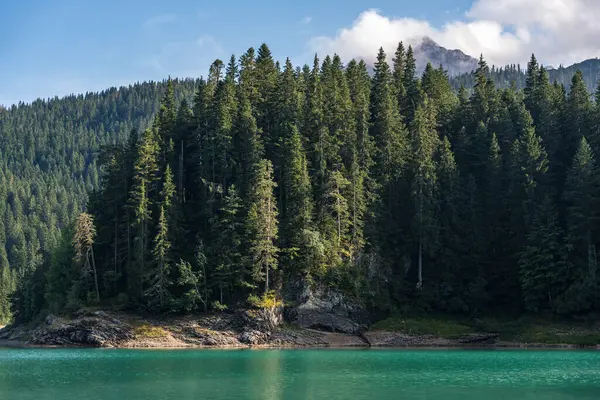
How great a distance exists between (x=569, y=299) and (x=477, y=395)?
4922 cm

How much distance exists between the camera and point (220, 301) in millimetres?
85750

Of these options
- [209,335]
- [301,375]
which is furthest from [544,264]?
[301,375]

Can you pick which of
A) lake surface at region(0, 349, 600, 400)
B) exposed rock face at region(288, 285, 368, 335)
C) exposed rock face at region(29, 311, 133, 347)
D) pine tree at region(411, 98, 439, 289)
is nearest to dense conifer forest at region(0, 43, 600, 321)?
pine tree at region(411, 98, 439, 289)

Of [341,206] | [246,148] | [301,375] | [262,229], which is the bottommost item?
[301,375]

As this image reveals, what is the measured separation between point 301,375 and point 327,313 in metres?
36.6

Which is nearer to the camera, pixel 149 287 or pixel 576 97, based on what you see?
pixel 149 287

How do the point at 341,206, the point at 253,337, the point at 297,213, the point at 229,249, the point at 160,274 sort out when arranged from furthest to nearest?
the point at 341,206 → the point at 297,213 → the point at 229,249 → the point at 160,274 → the point at 253,337

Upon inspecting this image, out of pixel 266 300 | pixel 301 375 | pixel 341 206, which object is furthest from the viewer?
pixel 341 206

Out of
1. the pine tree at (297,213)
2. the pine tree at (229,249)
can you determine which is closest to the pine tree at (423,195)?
the pine tree at (297,213)

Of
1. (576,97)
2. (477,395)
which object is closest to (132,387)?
(477,395)

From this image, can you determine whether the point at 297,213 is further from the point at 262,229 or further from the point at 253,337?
the point at 253,337

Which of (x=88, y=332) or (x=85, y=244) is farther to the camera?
(x=85, y=244)

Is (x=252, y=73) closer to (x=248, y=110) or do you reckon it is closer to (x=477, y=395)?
(x=248, y=110)

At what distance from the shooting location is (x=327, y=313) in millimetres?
84688
